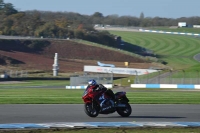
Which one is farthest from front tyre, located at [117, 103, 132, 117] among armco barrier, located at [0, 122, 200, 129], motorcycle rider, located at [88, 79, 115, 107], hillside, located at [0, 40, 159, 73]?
hillside, located at [0, 40, 159, 73]

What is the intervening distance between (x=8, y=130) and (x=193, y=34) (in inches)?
5937

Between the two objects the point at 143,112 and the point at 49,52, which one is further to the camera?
the point at 49,52

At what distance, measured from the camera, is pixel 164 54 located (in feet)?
418

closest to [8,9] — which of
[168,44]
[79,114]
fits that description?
[168,44]

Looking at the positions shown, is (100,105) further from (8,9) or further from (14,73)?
(8,9)

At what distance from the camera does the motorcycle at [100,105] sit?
19.4m

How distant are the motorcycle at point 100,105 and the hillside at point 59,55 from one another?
68242 millimetres

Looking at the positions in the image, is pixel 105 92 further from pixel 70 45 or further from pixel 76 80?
pixel 70 45

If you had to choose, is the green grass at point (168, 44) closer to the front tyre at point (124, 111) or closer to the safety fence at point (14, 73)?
the safety fence at point (14, 73)

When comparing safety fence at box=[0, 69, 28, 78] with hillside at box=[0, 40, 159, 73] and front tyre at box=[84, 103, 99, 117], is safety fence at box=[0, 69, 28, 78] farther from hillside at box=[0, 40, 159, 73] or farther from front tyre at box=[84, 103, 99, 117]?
front tyre at box=[84, 103, 99, 117]

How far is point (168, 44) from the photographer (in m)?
142

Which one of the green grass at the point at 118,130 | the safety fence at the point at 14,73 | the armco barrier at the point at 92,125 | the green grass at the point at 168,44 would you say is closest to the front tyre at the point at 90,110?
the armco barrier at the point at 92,125

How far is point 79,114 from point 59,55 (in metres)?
85.0

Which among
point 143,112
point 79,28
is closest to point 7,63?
point 79,28
